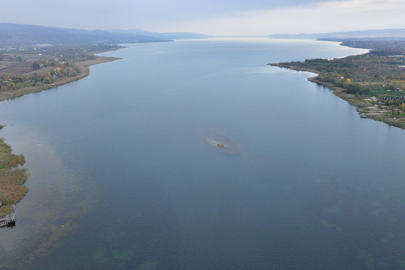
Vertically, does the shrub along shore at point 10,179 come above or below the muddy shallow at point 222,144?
below

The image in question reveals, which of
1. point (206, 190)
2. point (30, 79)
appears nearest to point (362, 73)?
point (206, 190)

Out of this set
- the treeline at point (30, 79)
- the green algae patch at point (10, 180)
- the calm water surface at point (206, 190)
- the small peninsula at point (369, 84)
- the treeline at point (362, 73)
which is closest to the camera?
the calm water surface at point (206, 190)

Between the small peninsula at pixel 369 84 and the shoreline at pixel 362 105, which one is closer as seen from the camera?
the shoreline at pixel 362 105

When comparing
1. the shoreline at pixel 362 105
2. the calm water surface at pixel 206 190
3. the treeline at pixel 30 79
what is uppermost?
the treeline at pixel 30 79

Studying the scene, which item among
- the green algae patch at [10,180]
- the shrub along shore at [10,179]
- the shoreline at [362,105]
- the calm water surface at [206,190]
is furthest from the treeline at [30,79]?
the shoreline at [362,105]

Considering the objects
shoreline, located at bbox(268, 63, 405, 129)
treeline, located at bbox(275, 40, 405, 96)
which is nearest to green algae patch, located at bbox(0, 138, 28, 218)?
shoreline, located at bbox(268, 63, 405, 129)

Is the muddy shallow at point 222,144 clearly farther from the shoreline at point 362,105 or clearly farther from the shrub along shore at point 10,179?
the shoreline at point 362,105

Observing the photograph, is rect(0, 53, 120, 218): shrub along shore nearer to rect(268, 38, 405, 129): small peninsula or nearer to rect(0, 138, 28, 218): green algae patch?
rect(0, 138, 28, 218): green algae patch
